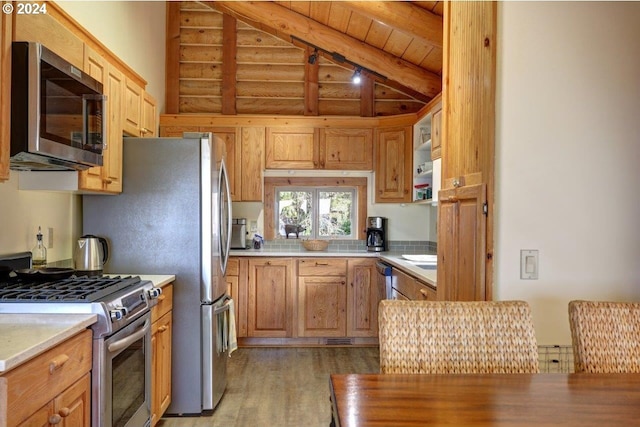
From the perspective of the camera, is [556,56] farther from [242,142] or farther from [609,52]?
[242,142]

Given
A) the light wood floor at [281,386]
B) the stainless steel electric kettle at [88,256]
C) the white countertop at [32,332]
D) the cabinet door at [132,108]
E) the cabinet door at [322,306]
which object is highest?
the cabinet door at [132,108]

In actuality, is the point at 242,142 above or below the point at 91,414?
above

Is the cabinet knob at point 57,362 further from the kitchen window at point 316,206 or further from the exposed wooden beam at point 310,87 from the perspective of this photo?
the exposed wooden beam at point 310,87

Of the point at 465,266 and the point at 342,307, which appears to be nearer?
the point at 465,266

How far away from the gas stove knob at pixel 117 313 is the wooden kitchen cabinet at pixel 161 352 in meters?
0.60

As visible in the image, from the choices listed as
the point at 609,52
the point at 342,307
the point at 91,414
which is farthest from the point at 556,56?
the point at 342,307

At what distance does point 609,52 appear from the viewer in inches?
69.4

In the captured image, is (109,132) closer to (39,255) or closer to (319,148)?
(39,255)

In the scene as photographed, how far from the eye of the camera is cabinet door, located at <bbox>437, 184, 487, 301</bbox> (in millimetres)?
1850

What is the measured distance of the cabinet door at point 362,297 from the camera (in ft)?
14.1

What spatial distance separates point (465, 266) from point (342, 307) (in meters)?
2.40

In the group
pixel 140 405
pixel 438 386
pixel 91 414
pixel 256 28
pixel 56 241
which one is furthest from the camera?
pixel 256 28

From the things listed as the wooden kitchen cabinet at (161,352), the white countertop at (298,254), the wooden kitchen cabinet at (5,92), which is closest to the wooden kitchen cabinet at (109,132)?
the wooden kitchen cabinet at (5,92)

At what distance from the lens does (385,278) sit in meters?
4.02
